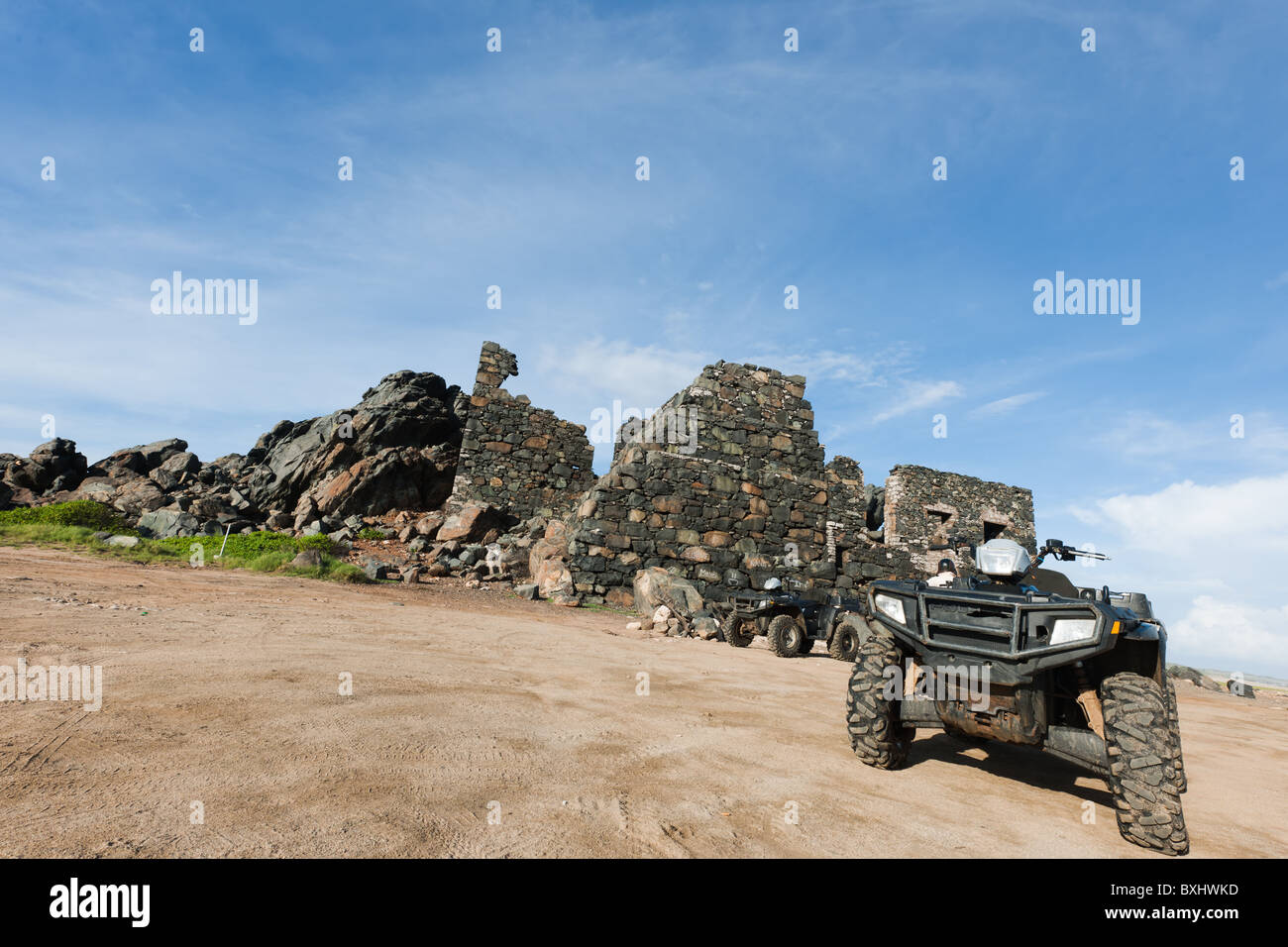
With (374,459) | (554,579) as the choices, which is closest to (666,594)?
(554,579)

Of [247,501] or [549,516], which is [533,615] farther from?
[247,501]

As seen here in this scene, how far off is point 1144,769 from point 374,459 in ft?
72.7

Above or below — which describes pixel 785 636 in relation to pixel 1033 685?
below

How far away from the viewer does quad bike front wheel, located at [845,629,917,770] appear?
10.9 feet

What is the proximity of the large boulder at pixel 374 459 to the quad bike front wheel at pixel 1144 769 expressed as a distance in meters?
21.5

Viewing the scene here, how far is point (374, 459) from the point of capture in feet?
69.6

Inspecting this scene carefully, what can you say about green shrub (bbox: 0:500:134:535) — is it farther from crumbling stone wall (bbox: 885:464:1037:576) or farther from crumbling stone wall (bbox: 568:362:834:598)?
crumbling stone wall (bbox: 885:464:1037:576)

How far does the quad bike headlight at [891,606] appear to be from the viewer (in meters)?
3.51

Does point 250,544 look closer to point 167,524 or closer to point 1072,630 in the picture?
point 167,524

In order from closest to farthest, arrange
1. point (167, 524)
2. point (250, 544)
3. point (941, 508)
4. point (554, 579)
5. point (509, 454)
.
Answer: point (554, 579) < point (250, 544) < point (167, 524) < point (509, 454) < point (941, 508)

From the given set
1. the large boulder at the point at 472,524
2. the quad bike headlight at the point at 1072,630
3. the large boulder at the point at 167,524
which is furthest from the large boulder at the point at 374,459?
the quad bike headlight at the point at 1072,630
